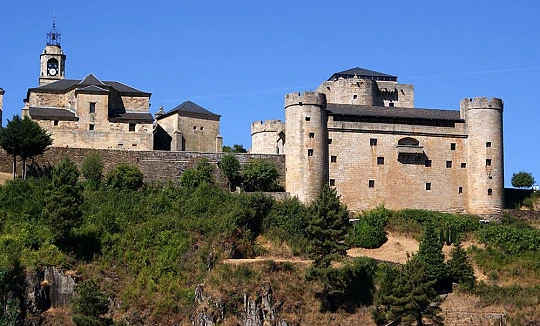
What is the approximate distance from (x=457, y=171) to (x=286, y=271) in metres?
16.7

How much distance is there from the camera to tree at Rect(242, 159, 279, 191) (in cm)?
6425

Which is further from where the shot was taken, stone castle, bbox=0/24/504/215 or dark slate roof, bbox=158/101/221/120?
dark slate roof, bbox=158/101/221/120

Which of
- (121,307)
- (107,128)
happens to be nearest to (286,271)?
(121,307)

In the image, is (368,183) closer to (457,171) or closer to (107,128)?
(457,171)

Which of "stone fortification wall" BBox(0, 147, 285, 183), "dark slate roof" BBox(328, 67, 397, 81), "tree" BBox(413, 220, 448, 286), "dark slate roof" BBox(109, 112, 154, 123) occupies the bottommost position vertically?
"tree" BBox(413, 220, 448, 286)

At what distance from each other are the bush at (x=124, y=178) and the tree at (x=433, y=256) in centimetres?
1746

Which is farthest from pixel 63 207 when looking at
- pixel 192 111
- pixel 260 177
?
pixel 192 111

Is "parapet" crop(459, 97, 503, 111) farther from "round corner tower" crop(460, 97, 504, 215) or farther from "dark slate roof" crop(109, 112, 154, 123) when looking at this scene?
"dark slate roof" crop(109, 112, 154, 123)

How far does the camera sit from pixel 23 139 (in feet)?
199

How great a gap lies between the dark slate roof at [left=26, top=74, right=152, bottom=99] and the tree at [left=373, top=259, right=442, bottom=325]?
26727 mm

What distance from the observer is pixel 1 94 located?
7262cm

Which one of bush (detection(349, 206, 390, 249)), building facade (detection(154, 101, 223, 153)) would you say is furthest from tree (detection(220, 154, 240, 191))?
bush (detection(349, 206, 390, 249))

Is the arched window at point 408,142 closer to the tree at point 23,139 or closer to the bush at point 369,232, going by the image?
the bush at point 369,232

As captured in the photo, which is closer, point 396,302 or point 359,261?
point 396,302
